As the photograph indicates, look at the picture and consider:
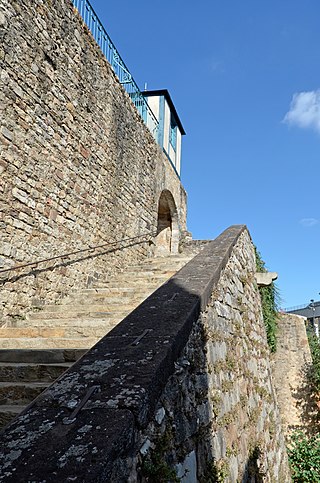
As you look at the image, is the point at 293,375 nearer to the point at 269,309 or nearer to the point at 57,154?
the point at 269,309

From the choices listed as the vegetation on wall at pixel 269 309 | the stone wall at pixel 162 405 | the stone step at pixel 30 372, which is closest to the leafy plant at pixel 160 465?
the stone wall at pixel 162 405

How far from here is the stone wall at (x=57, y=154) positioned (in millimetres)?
4578

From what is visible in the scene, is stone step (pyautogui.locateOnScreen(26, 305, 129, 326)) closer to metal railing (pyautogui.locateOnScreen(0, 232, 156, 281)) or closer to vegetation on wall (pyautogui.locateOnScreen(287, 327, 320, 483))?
metal railing (pyautogui.locateOnScreen(0, 232, 156, 281))

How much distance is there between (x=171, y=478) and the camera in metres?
1.57

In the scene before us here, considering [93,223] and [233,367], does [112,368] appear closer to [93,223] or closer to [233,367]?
[233,367]

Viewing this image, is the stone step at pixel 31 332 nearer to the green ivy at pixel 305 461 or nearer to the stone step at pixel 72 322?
the stone step at pixel 72 322

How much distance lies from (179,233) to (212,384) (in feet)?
31.4

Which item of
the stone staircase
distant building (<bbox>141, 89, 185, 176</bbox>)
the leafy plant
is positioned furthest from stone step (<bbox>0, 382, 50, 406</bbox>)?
distant building (<bbox>141, 89, 185, 176</bbox>)

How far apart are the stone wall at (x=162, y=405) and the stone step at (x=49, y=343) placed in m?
1.21

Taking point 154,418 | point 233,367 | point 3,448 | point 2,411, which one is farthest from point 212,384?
point 3,448

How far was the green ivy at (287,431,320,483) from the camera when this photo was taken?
5.34 meters

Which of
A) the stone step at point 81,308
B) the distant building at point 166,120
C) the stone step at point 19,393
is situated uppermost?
the distant building at point 166,120

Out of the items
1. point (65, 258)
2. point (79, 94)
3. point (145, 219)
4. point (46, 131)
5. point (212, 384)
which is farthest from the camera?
point (145, 219)

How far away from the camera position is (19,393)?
2.83 metres
